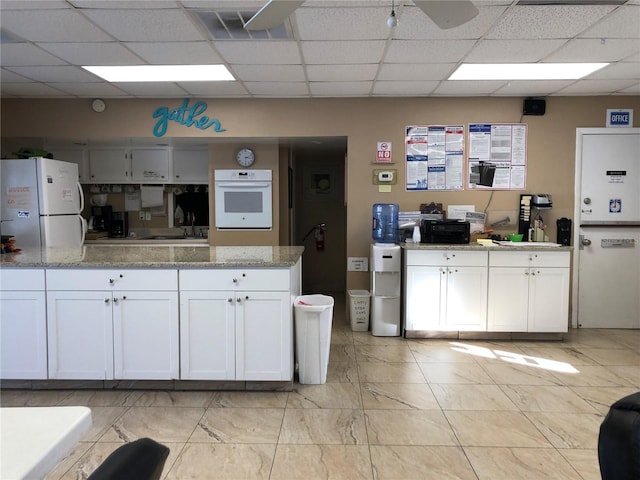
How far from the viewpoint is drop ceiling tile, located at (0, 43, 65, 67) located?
3137 mm

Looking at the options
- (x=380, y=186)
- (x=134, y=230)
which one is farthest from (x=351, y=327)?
(x=134, y=230)

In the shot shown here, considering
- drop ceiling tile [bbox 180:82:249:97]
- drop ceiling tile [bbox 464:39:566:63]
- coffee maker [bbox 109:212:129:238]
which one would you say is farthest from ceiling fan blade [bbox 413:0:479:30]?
coffee maker [bbox 109:212:129:238]

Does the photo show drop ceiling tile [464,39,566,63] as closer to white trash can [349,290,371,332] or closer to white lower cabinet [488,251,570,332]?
white lower cabinet [488,251,570,332]

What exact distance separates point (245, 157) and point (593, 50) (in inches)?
136

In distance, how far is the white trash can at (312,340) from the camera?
120 inches

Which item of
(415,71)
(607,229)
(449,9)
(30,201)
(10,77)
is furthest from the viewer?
(607,229)

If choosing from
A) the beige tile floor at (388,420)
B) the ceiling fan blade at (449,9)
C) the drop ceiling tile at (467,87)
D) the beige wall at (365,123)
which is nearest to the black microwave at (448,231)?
the beige wall at (365,123)

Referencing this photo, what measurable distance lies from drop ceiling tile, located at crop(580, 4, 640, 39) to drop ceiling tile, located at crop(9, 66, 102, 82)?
3.85 meters

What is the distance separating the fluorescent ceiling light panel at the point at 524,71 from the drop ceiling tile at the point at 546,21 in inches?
24.8

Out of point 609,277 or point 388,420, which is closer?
point 388,420

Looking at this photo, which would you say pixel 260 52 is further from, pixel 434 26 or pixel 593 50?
pixel 593 50

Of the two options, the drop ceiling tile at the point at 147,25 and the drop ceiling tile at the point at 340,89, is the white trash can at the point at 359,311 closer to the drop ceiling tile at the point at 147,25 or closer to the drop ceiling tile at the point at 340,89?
the drop ceiling tile at the point at 340,89

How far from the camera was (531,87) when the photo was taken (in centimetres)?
420

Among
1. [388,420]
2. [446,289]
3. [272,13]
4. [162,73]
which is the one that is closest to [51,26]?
[162,73]
